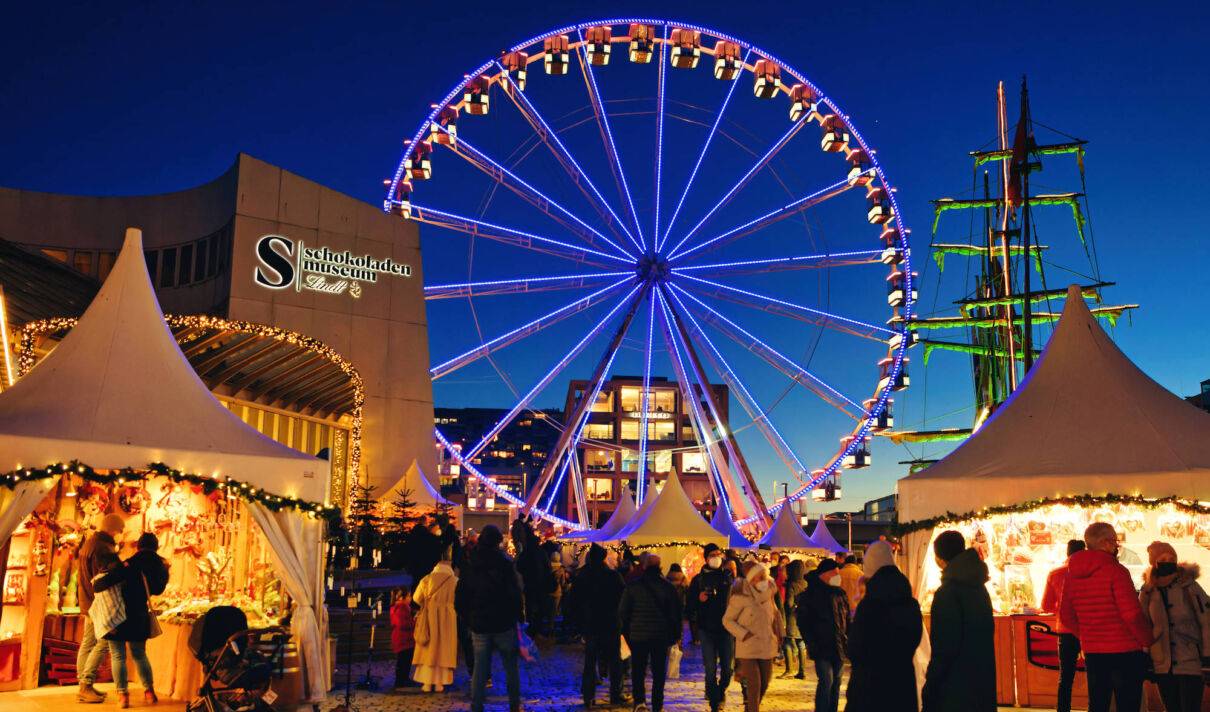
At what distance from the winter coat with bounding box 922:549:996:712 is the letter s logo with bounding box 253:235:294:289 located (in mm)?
23666

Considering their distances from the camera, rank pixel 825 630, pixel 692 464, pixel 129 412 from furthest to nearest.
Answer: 1. pixel 692 464
2. pixel 129 412
3. pixel 825 630

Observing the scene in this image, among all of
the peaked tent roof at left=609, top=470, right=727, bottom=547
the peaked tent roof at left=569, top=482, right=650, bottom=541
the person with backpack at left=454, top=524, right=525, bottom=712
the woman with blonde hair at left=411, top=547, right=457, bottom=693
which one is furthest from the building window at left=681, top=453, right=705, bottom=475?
the person with backpack at left=454, top=524, right=525, bottom=712

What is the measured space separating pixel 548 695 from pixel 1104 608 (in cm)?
602

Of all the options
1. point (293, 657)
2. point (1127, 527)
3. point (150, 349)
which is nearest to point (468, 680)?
point (293, 657)

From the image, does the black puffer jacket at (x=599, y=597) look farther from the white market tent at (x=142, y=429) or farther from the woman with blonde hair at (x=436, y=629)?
the white market tent at (x=142, y=429)

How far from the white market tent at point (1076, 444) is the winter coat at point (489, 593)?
4320mm

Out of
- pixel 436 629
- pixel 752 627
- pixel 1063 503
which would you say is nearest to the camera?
pixel 752 627

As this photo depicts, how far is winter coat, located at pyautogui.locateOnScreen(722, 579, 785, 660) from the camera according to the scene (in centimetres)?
911

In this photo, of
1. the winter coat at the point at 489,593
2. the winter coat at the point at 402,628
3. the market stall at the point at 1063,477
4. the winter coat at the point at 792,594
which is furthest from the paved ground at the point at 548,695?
the market stall at the point at 1063,477

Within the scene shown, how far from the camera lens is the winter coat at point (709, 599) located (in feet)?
34.3

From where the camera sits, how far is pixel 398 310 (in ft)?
96.0

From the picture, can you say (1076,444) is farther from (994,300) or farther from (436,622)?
(994,300)

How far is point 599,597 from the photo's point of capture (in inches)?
429

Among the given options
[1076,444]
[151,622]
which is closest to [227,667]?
[151,622]
